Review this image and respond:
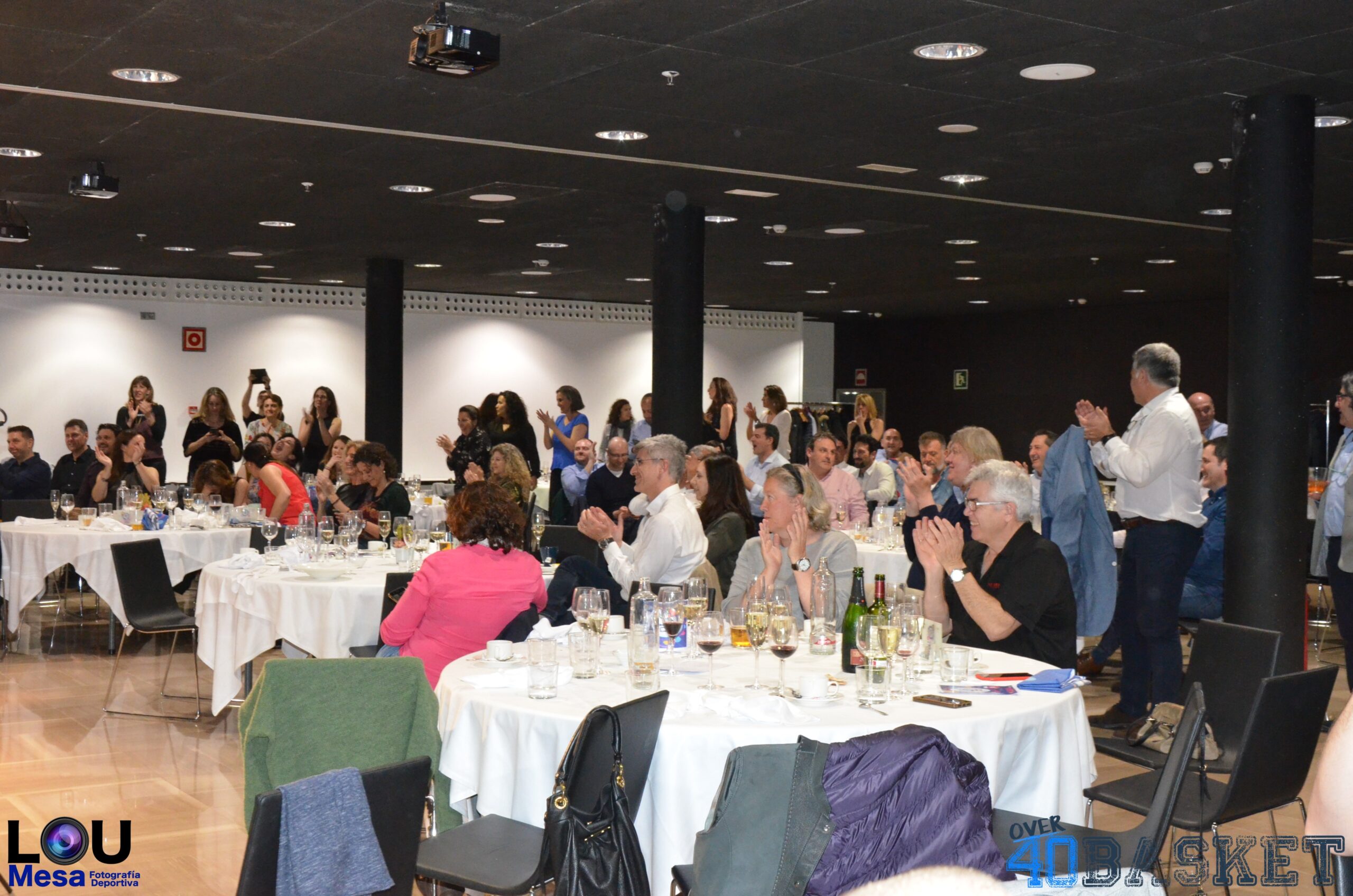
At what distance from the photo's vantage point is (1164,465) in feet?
21.3

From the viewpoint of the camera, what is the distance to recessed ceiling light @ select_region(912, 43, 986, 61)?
5551mm

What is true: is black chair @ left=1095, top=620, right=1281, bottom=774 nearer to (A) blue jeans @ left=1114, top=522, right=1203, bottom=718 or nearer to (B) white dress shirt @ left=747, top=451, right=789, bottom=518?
(A) blue jeans @ left=1114, top=522, right=1203, bottom=718

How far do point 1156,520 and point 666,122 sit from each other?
3288mm

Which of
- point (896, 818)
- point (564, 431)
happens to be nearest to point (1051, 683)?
point (896, 818)

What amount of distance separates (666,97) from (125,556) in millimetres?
3684

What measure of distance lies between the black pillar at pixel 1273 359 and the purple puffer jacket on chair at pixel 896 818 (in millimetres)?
A: 4640

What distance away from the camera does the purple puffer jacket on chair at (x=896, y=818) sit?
7.17ft

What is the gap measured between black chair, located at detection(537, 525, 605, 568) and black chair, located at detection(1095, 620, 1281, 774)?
354 centimetres

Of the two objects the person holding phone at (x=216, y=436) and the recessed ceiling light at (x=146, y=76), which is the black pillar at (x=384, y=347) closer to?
the person holding phone at (x=216, y=436)

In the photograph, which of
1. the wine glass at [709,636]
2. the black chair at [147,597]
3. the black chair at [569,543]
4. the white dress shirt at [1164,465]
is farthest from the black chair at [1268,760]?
the black chair at [147,597]

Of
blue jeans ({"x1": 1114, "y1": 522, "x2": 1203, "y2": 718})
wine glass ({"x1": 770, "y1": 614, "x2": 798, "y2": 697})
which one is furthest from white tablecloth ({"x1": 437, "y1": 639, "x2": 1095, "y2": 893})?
blue jeans ({"x1": 1114, "y1": 522, "x2": 1203, "y2": 718})

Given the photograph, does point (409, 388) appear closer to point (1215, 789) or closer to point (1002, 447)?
point (1002, 447)

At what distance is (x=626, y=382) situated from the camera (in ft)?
65.6

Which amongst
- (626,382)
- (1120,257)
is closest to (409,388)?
(626,382)
